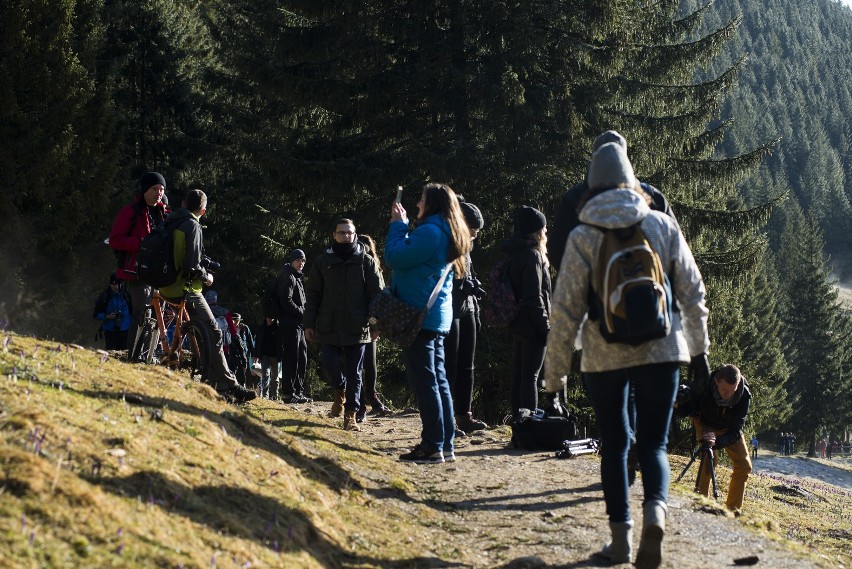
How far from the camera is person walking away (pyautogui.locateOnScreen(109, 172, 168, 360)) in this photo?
9555mm

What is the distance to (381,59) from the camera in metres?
19.5

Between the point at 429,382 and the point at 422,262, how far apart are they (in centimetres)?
95

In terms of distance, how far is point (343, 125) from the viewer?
19.7m

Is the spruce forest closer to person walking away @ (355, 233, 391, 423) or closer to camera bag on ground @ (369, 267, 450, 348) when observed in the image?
person walking away @ (355, 233, 391, 423)

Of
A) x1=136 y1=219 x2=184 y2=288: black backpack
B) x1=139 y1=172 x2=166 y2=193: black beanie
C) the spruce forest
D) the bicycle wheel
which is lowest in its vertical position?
the bicycle wheel

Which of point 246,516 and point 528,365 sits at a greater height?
point 528,365

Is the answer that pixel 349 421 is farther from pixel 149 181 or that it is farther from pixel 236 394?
pixel 149 181

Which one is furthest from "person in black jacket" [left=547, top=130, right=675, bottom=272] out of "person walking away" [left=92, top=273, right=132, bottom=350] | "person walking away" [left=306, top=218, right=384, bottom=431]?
"person walking away" [left=92, top=273, right=132, bottom=350]

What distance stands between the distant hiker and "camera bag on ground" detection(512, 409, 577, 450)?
1170mm

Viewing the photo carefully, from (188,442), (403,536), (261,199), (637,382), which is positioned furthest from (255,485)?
(261,199)

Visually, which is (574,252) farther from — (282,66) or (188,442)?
(282,66)

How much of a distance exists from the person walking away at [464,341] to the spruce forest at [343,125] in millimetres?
7432

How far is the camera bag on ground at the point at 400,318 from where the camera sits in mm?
7844

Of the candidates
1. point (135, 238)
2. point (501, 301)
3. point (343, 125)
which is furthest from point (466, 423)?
point (343, 125)
